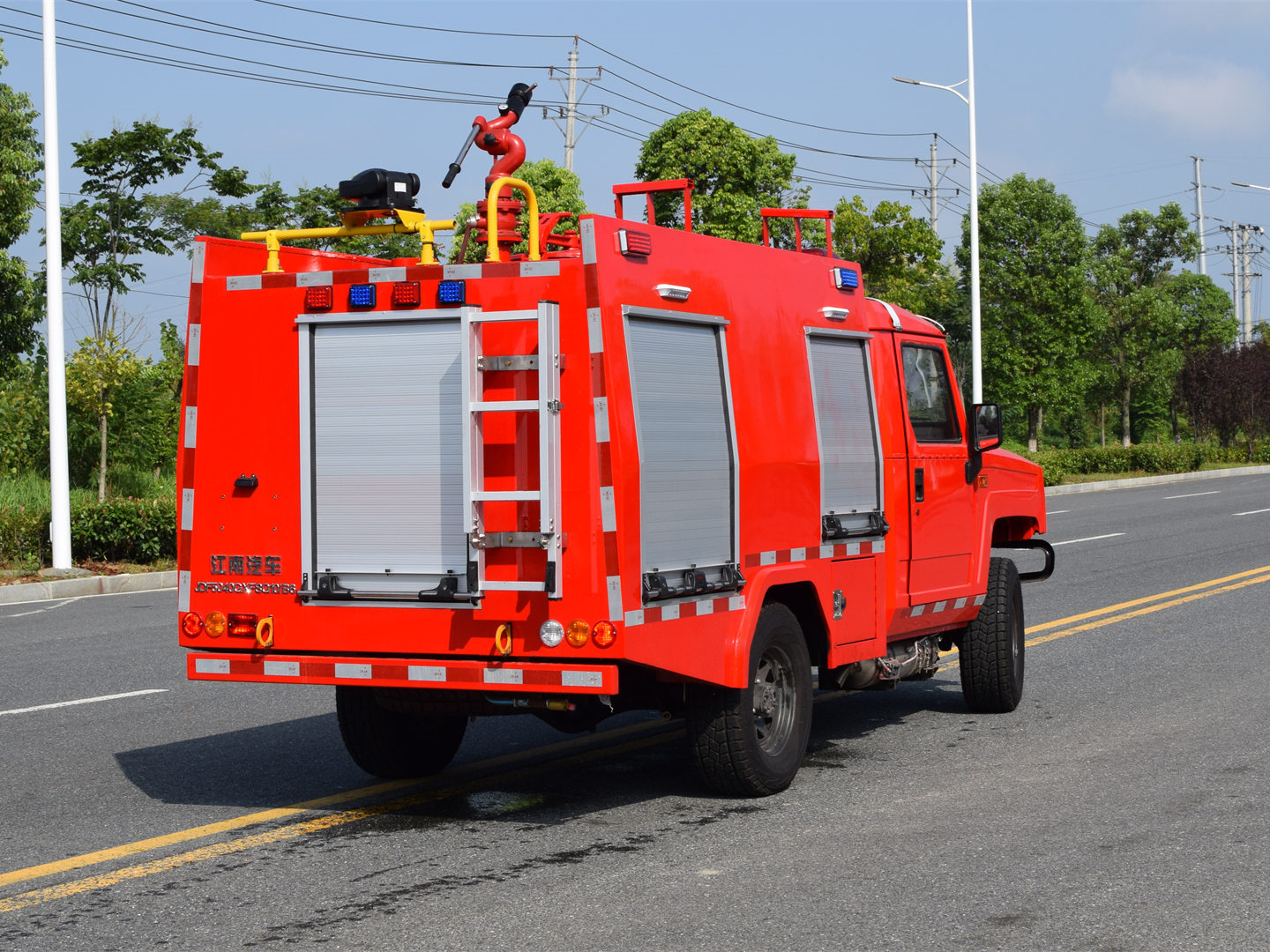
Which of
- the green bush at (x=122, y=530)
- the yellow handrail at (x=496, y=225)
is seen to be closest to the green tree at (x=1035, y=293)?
the green bush at (x=122, y=530)

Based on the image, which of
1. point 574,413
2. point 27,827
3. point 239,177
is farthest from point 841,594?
point 239,177

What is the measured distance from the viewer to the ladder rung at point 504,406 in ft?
19.8

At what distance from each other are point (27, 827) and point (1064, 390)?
1650 inches

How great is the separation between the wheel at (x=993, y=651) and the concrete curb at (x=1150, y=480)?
2503cm

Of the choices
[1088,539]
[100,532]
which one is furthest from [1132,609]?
[100,532]

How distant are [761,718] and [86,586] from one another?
12.9m

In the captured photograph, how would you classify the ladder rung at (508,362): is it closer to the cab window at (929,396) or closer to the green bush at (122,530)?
the cab window at (929,396)

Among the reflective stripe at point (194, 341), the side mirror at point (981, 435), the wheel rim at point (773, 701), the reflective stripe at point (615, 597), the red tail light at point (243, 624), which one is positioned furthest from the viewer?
the side mirror at point (981, 435)

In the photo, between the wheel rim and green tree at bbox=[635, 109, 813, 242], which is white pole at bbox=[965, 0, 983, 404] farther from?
the wheel rim

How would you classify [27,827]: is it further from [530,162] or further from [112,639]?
[530,162]

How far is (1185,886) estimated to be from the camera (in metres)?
5.45

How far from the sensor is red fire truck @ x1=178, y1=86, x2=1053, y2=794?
19.8ft

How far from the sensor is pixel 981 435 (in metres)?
9.14

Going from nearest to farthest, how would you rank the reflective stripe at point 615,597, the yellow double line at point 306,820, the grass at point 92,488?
the yellow double line at point 306,820, the reflective stripe at point 615,597, the grass at point 92,488
